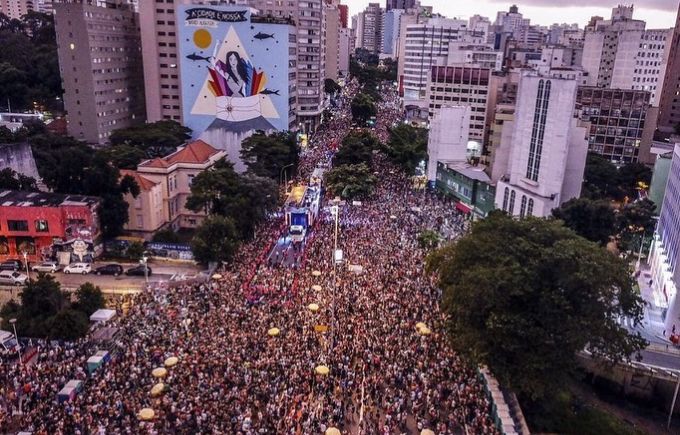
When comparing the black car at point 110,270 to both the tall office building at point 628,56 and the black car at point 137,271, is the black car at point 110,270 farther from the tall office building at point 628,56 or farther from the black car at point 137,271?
the tall office building at point 628,56

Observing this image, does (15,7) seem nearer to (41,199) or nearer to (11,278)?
(41,199)

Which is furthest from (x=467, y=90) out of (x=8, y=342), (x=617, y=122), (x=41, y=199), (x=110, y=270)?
(x=8, y=342)

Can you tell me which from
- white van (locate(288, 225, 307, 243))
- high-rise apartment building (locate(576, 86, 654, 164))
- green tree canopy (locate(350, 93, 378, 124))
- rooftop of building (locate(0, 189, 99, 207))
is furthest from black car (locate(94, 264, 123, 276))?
green tree canopy (locate(350, 93, 378, 124))

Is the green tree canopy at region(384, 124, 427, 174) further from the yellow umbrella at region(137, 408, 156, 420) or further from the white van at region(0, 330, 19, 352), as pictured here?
the yellow umbrella at region(137, 408, 156, 420)

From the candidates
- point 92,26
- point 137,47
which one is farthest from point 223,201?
point 137,47

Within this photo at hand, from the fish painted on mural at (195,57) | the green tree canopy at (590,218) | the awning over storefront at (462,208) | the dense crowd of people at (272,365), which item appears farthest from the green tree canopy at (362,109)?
the dense crowd of people at (272,365)
